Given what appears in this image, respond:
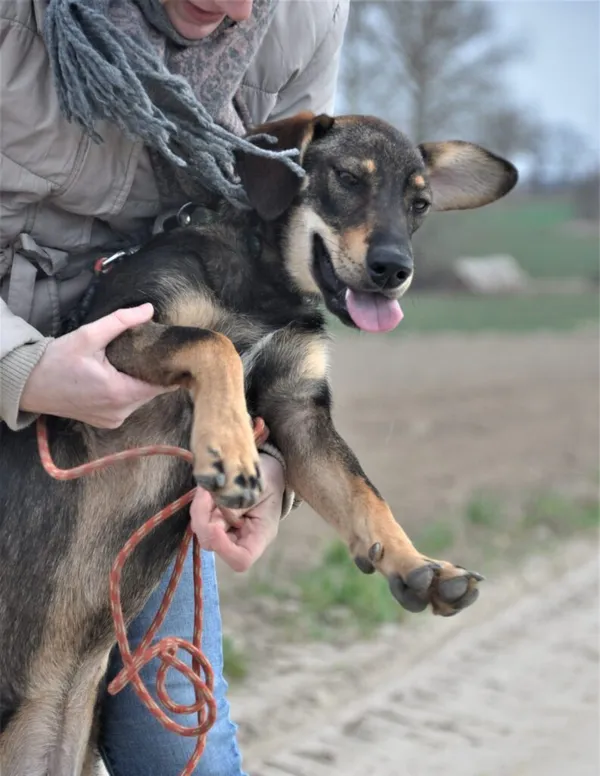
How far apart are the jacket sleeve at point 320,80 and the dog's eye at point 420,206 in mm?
330

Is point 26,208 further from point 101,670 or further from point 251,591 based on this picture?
point 251,591

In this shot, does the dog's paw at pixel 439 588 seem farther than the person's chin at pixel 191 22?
No

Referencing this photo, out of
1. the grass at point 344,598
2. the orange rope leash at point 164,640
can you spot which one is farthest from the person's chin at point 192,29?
the grass at point 344,598

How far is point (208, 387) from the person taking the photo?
2.38 m

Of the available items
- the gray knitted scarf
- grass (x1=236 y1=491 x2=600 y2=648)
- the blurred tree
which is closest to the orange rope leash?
the gray knitted scarf

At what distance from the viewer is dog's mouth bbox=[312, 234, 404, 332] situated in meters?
2.75

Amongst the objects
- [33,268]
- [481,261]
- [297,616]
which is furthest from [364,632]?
[481,261]

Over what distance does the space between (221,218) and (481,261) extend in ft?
71.9

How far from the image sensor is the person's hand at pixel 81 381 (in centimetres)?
230

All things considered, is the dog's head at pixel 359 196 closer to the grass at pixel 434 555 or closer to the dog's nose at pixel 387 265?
the dog's nose at pixel 387 265

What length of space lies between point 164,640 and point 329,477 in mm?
527

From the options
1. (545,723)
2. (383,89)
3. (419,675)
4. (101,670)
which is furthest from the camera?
(383,89)

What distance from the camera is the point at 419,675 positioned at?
5.24 m

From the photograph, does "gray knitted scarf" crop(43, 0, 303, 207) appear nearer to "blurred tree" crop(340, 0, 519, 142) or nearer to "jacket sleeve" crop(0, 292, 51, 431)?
"jacket sleeve" crop(0, 292, 51, 431)
